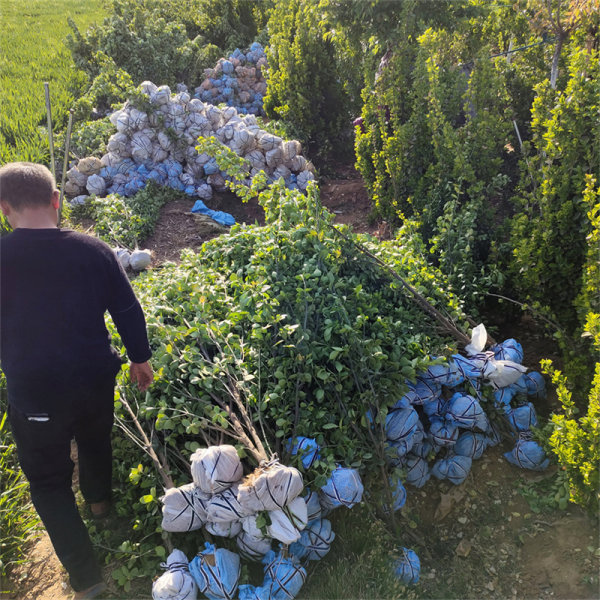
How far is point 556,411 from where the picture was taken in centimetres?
306

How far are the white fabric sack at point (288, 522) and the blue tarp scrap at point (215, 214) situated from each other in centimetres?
415

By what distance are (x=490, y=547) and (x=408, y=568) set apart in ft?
1.59

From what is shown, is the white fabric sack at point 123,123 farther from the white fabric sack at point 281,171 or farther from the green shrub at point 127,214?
the white fabric sack at point 281,171

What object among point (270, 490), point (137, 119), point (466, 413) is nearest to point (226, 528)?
point (270, 490)

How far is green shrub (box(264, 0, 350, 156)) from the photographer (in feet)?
23.2

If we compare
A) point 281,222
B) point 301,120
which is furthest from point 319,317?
point 301,120

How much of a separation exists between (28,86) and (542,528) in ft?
36.1

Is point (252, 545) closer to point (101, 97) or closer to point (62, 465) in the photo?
point (62, 465)

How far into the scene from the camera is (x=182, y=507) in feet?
7.09

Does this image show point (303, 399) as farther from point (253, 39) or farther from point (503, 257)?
point (253, 39)

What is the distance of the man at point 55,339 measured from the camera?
2182mm

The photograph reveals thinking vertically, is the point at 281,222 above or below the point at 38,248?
below

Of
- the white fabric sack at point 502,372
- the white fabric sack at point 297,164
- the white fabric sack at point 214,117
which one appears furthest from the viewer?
the white fabric sack at point 214,117

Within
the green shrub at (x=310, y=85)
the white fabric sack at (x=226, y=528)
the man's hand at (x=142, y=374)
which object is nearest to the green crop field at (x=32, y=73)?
the green shrub at (x=310, y=85)
